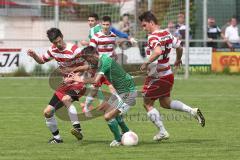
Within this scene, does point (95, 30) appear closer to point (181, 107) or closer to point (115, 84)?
point (181, 107)

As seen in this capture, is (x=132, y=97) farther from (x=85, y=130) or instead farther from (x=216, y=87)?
(x=216, y=87)

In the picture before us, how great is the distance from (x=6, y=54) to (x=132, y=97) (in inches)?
639

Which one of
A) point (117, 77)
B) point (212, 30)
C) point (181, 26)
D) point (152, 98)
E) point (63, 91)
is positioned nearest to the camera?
point (117, 77)

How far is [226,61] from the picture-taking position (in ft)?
100

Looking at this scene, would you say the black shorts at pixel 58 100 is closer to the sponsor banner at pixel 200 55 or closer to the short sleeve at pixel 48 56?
the short sleeve at pixel 48 56

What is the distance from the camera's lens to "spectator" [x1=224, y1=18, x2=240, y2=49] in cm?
3119

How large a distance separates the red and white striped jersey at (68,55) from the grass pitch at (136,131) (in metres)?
1.31

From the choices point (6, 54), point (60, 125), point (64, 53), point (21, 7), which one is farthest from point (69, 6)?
point (64, 53)

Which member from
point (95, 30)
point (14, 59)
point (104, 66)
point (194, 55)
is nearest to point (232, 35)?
point (194, 55)

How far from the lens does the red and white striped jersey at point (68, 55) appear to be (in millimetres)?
13953

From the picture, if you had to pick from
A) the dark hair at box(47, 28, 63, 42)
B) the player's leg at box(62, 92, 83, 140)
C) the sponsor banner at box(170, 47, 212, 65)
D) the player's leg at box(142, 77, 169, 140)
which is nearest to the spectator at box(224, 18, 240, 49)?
the sponsor banner at box(170, 47, 212, 65)

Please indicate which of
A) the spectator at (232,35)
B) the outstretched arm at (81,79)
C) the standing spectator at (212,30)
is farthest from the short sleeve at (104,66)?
the standing spectator at (212,30)

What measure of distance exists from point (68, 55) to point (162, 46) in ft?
5.25

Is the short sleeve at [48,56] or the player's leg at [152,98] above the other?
the short sleeve at [48,56]
